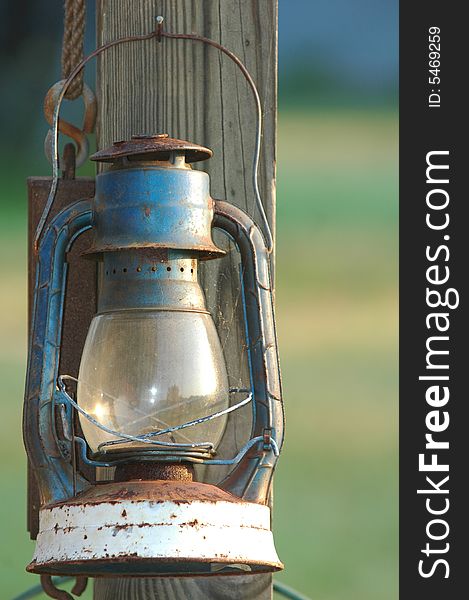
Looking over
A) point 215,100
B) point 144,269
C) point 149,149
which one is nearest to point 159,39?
point 215,100

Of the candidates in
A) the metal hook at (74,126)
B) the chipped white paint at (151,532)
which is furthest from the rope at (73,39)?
the chipped white paint at (151,532)

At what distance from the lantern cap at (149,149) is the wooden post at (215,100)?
0.25m

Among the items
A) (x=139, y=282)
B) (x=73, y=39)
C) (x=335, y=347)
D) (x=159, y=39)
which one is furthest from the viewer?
(x=335, y=347)

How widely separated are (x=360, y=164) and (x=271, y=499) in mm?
1598

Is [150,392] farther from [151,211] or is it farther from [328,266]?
[328,266]

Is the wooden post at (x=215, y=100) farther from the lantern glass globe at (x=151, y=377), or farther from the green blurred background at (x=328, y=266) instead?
the green blurred background at (x=328, y=266)

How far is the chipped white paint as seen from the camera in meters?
2.59

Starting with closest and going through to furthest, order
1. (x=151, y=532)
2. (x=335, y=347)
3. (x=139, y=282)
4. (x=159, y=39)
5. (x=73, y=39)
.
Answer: (x=151, y=532)
(x=139, y=282)
(x=159, y=39)
(x=73, y=39)
(x=335, y=347)

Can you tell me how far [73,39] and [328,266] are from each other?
1.41m

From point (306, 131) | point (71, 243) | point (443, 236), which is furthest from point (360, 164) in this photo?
point (71, 243)

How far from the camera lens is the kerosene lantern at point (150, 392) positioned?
8.57 ft

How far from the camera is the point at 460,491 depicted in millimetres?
4051

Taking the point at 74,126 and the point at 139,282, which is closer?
the point at 139,282

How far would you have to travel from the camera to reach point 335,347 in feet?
14.4
